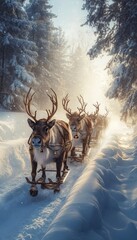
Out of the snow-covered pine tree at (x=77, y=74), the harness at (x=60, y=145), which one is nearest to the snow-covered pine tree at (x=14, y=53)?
the harness at (x=60, y=145)

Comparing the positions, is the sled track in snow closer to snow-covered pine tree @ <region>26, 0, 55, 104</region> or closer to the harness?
the harness

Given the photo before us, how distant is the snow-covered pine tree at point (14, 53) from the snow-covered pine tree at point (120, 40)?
957 centimetres

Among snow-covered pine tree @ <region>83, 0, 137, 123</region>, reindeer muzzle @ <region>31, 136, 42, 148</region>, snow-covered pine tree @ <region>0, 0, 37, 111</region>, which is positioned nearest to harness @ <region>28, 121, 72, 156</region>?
reindeer muzzle @ <region>31, 136, 42, 148</region>

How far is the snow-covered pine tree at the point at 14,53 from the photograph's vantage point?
68.5ft

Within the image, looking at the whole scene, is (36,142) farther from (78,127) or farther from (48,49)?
(48,49)

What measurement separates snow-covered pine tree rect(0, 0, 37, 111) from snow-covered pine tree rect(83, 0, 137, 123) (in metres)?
9.57

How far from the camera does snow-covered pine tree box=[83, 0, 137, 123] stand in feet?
32.8

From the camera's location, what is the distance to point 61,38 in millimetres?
47844

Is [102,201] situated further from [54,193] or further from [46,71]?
[46,71]

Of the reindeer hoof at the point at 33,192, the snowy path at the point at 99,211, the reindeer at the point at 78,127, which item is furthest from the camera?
the reindeer at the point at 78,127

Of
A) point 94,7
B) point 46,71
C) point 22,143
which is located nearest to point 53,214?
point 22,143

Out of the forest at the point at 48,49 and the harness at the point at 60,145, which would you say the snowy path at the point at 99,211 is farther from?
the forest at the point at 48,49

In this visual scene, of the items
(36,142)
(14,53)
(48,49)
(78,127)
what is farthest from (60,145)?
(48,49)

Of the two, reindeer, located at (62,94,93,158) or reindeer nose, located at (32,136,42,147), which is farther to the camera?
reindeer, located at (62,94,93,158)
